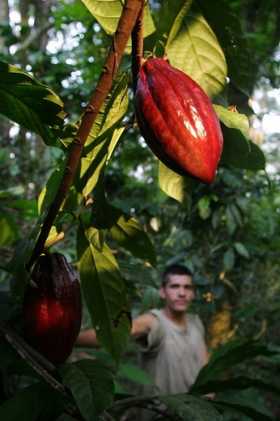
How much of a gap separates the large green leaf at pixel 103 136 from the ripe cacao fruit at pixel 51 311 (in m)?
0.14

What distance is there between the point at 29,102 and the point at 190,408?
0.44 meters

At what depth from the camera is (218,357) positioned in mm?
1170

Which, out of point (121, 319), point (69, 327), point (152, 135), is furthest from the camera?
point (121, 319)

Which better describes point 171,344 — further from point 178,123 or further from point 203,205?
point 178,123

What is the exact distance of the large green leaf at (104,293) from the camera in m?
0.92

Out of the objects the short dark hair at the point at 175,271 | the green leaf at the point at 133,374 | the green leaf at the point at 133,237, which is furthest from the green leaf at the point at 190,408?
the short dark hair at the point at 175,271

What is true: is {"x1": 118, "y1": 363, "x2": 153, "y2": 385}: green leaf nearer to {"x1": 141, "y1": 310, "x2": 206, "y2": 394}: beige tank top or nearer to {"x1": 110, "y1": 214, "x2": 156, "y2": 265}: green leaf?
{"x1": 141, "y1": 310, "x2": 206, "y2": 394}: beige tank top

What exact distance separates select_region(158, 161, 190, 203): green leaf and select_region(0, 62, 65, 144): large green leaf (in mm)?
159

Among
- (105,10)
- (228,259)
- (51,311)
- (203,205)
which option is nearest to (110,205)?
(51,311)

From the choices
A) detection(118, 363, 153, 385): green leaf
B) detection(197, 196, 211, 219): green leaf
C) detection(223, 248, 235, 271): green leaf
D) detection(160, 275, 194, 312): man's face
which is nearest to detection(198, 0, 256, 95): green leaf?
detection(118, 363, 153, 385): green leaf

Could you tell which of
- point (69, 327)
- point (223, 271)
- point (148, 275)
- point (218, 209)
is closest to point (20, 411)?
point (69, 327)

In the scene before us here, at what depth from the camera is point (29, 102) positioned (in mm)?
734

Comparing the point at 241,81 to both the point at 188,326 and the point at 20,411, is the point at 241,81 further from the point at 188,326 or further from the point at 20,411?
the point at 188,326

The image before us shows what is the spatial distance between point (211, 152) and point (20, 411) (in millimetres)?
445
